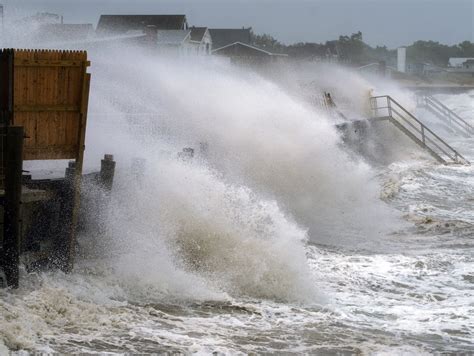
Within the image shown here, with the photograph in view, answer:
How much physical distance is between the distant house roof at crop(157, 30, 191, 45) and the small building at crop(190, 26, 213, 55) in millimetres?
2786

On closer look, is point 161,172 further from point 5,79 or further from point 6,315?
point 6,315

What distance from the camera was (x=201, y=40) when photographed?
214 ft

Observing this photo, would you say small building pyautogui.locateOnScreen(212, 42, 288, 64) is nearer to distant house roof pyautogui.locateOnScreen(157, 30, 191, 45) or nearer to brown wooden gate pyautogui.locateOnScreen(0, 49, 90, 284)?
distant house roof pyautogui.locateOnScreen(157, 30, 191, 45)

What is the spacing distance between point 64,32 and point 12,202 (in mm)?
36070

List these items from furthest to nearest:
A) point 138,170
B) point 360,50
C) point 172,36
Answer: point 360,50 < point 172,36 < point 138,170

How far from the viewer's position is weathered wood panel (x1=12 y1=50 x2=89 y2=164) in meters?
11.5

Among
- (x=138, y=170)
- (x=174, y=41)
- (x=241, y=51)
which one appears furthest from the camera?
(x=241, y=51)

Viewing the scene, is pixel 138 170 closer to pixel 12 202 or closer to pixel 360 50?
pixel 12 202

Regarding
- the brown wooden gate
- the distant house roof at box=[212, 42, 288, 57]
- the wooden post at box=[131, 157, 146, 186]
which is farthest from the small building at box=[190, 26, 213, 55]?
the brown wooden gate

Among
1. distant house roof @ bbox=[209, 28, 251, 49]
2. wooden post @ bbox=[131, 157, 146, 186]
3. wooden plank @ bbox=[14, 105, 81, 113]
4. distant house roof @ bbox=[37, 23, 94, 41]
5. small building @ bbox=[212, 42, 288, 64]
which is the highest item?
distant house roof @ bbox=[209, 28, 251, 49]

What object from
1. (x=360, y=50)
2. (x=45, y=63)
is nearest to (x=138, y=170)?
(x=45, y=63)

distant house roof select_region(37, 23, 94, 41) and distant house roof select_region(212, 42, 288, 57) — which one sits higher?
distant house roof select_region(212, 42, 288, 57)

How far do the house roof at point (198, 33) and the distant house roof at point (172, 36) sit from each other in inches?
148

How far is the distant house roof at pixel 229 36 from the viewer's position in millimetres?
85625
